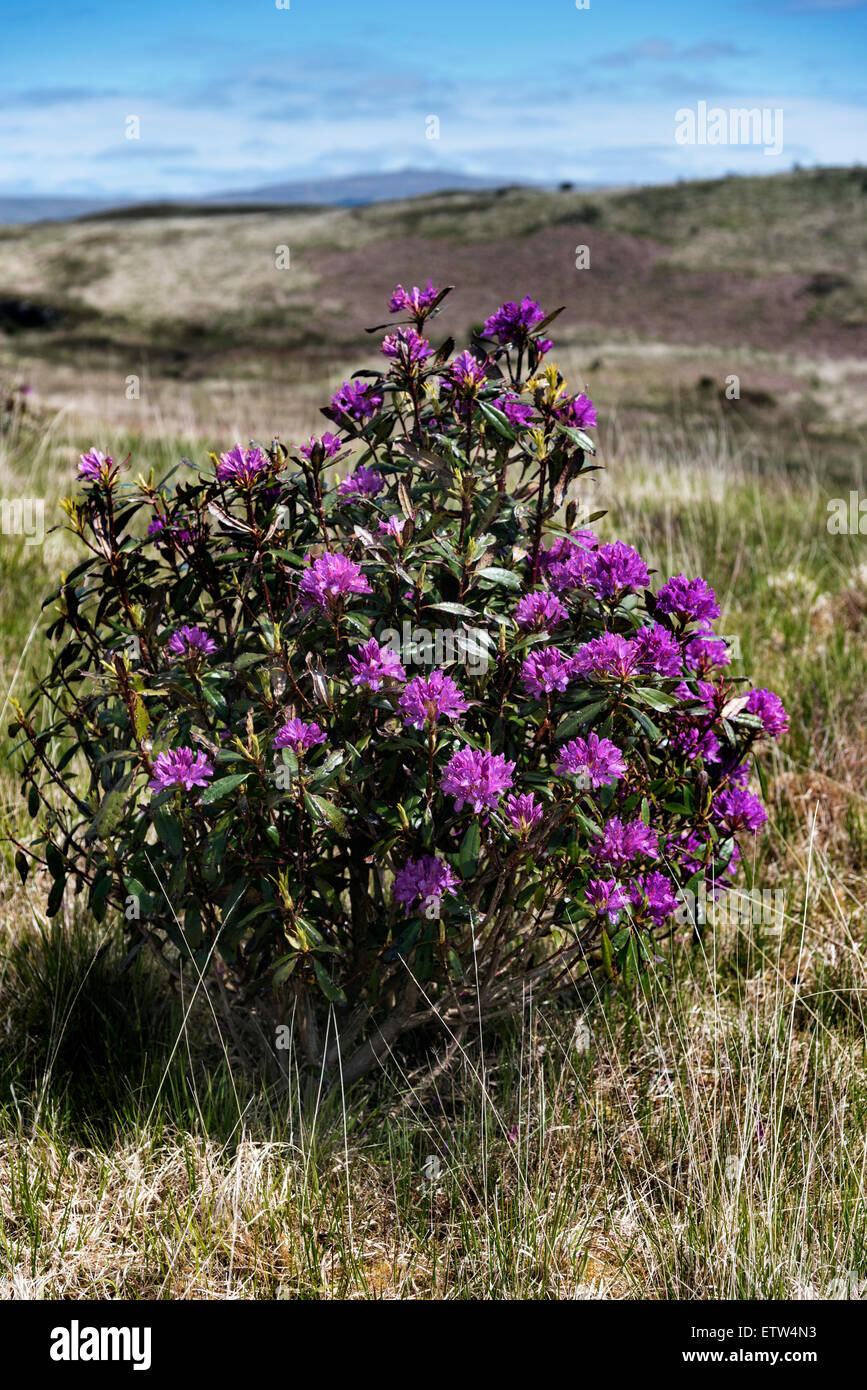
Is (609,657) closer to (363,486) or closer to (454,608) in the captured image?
(454,608)

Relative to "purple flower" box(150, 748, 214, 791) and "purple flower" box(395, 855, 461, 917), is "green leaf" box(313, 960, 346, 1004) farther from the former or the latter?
"purple flower" box(150, 748, 214, 791)

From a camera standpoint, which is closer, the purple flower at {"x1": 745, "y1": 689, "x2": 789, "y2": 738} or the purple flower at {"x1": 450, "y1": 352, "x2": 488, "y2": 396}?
the purple flower at {"x1": 450, "y1": 352, "x2": 488, "y2": 396}

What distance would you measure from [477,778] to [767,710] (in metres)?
0.95

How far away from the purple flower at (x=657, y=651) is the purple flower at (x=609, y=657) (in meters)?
0.09

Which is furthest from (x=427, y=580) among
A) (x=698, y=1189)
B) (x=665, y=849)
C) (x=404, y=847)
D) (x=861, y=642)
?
(x=861, y=642)

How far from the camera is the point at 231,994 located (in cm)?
264

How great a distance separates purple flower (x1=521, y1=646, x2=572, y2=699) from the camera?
202cm

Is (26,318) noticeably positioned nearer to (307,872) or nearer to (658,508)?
(658,508)

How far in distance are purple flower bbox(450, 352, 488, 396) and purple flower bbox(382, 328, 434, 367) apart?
0.27ft

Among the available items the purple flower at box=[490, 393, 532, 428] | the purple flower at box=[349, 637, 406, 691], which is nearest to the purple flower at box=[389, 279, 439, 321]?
the purple flower at box=[490, 393, 532, 428]

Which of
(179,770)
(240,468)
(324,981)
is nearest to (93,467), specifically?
(240,468)

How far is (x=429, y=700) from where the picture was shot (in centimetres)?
194

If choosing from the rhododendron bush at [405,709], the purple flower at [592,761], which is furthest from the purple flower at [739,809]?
the purple flower at [592,761]

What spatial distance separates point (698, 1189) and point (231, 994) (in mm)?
1181
